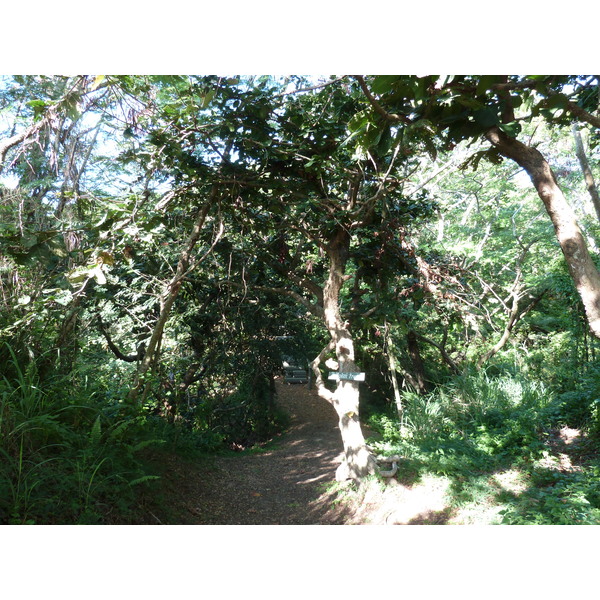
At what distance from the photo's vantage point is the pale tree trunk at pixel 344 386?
3027 millimetres

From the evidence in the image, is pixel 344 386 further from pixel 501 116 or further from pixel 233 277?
pixel 501 116

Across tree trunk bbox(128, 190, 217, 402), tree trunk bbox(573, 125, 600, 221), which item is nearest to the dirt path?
tree trunk bbox(128, 190, 217, 402)

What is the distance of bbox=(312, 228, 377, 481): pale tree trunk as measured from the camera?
9.93 ft

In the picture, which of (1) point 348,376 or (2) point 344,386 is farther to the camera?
(2) point 344,386

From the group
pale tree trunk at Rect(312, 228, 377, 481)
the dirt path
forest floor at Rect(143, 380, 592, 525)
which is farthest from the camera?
pale tree trunk at Rect(312, 228, 377, 481)

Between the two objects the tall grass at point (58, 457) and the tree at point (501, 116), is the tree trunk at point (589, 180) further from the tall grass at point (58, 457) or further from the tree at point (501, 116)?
the tall grass at point (58, 457)

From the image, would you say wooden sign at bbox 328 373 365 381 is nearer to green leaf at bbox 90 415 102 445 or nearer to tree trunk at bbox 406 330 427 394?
green leaf at bbox 90 415 102 445

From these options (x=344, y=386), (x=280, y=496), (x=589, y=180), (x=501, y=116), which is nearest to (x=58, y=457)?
(x=280, y=496)

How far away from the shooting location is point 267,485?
327 centimetres

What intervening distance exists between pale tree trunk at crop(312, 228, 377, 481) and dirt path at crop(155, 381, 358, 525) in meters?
0.30

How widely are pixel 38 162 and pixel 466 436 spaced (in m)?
3.70

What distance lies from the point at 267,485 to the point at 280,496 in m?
0.32

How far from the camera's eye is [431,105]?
66.4 inches

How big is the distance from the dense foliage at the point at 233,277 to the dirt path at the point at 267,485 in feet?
1.15
